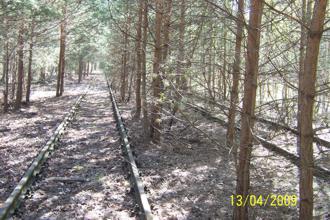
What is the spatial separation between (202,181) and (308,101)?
14.4ft

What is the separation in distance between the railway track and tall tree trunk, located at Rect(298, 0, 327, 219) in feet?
7.01

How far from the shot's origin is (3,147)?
9.86 m

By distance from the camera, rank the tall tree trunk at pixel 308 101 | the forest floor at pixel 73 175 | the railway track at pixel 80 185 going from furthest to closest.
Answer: the forest floor at pixel 73 175 < the railway track at pixel 80 185 < the tall tree trunk at pixel 308 101

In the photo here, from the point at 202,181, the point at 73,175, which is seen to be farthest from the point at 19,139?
the point at 202,181

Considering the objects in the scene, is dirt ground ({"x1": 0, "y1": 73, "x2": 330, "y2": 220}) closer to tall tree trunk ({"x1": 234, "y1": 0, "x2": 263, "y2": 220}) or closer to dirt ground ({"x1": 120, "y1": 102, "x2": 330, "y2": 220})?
dirt ground ({"x1": 120, "y1": 102, "x2": 330, "y2": 220})

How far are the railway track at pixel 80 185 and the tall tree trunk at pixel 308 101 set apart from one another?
2136 mm

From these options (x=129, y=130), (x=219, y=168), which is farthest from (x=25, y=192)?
(x=129, y=130)

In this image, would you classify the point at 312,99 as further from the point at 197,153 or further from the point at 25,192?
the point at 197,153

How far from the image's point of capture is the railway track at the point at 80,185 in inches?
213

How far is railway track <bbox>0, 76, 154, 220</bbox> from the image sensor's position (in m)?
5.42

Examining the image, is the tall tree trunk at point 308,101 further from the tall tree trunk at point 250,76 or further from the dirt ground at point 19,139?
the dirt ground at point 19,139

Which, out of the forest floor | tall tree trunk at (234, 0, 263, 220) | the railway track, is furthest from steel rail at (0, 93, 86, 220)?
tall tree trunk at (234, 0, 263, 220)

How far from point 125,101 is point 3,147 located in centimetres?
1357

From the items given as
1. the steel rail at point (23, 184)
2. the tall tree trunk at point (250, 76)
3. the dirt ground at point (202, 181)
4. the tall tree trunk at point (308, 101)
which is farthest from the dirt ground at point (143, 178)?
the tall tree trunk at point (308, 101)
